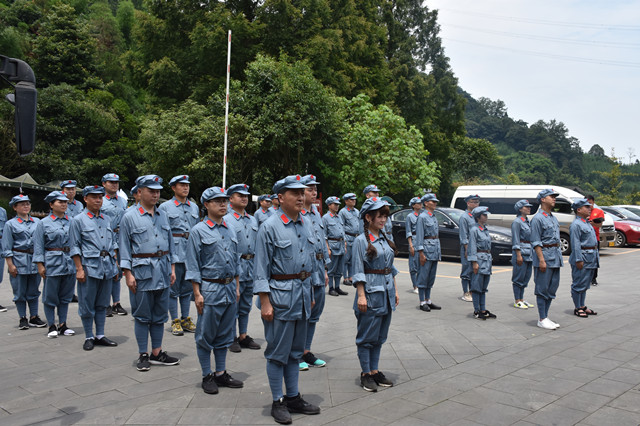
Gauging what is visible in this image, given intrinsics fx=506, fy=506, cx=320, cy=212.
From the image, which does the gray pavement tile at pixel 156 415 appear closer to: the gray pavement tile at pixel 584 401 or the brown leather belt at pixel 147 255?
the brown leather belt at pixel 147 255

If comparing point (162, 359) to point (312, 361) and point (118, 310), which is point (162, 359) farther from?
point (118, 310)

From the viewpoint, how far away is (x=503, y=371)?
546 cm

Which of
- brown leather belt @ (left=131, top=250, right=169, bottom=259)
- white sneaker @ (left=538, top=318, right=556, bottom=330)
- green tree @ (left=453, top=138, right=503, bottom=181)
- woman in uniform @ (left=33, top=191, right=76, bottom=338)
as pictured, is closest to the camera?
brown leather belt @ (left=131, top=250, right=169, bottom=259)

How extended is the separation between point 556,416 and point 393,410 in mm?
1355

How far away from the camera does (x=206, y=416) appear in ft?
13.9

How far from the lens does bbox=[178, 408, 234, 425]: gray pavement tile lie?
4.12 m

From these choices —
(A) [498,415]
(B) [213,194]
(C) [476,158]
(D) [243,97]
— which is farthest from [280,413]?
(C) [476,158]

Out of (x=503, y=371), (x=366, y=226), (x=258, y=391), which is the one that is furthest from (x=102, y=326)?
(x=503, y=371)

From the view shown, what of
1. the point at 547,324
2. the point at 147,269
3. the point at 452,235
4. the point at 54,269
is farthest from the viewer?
the point at 452,235

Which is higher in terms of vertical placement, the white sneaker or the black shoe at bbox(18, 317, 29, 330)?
the white sneaker

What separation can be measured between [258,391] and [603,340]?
188 inches

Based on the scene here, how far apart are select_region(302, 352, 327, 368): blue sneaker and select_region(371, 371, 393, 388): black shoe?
83cm

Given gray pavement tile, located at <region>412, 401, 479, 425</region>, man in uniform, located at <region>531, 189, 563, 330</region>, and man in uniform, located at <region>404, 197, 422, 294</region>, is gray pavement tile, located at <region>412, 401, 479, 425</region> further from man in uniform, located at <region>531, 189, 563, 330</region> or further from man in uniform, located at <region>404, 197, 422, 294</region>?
man in uniform, located at <region>404, 197, 422, 294</region>

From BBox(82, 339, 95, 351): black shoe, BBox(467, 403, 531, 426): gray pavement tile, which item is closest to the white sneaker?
BBox(467, 403, 531, 426): gray pavement tile
